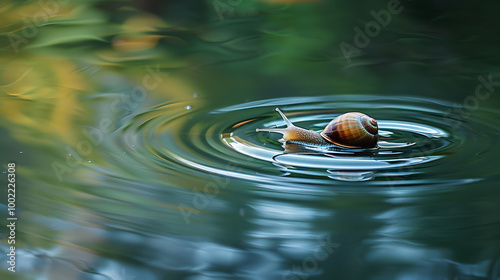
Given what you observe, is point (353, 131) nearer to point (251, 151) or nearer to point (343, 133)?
point (343, 133)

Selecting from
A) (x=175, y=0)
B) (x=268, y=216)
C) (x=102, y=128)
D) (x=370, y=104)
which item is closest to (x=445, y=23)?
(x=370, y=104)

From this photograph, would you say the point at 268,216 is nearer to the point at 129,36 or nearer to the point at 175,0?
the point at 129,36

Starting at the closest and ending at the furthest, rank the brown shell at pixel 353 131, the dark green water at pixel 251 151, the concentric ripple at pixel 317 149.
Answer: the dark green water at pixel 251 151 → the concentric ripple at pixel 317 149 → the brown shell at pixel 353 131

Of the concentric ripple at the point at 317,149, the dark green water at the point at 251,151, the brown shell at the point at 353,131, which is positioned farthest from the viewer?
the brown shell at the point at 353,131

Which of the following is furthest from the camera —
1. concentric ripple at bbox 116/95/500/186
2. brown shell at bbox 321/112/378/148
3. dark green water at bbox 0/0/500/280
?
brown shell at bbox 321/112/378/148

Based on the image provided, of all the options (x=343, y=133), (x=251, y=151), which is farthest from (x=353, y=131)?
(x=251, y=151)

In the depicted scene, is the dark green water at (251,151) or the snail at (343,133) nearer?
the dark green water at (251,151)
